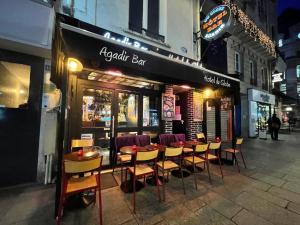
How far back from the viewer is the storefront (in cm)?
1065

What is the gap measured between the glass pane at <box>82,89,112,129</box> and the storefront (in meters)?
10.1

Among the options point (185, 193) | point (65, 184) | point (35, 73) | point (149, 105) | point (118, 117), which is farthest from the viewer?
point (149, 105)

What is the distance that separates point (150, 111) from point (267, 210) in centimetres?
395

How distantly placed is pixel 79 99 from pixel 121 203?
285 centimetres

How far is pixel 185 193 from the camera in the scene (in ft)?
10.3

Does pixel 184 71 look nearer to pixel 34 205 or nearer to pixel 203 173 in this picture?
pixel 203 173

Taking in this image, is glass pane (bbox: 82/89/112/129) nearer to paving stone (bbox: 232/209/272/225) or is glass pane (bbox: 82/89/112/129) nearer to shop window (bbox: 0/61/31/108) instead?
shop window (bbox: 0/61/31/108)

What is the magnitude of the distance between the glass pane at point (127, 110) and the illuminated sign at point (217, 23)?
3.49 m

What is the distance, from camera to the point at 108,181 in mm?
3740

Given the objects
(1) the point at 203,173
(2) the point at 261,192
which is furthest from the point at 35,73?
(2) the point at 261,192

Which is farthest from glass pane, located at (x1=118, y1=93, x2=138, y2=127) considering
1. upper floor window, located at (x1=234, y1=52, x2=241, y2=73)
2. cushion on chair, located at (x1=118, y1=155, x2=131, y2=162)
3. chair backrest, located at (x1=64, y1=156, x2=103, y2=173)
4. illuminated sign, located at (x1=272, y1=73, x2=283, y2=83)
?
illuminated sign, located at (x1=272, y1=73, x2=283, y2=83)

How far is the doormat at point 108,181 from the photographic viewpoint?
3.47 meters

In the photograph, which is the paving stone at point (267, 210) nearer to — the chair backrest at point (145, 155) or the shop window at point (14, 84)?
the chair backrest at point (145, 155)

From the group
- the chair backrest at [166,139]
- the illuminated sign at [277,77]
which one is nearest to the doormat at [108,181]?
the chair backrest at [166,139]
